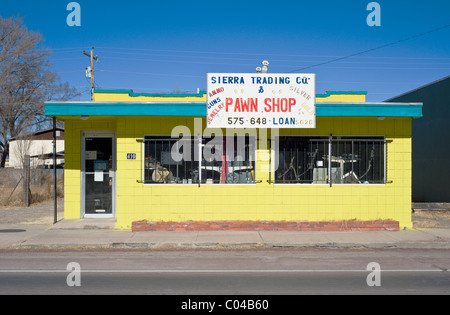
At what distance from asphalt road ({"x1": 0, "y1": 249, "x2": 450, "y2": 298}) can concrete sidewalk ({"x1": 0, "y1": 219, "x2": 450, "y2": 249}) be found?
0.46 meters

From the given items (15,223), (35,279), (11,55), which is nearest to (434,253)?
(35,279)

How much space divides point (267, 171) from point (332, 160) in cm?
196

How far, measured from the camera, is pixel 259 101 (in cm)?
1195

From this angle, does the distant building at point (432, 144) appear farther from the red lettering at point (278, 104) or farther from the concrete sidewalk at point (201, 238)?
the red lettering at point (278, 104)

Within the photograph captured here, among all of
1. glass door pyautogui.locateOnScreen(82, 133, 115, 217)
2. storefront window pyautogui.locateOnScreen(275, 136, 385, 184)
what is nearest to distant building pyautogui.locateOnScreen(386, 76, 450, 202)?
storefront window pyautogui.locateOnScreen(275, 136, 385, 184)

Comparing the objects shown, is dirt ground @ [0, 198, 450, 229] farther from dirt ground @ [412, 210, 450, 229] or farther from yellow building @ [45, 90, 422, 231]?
yellow building @ [45, 90, 422, 231]

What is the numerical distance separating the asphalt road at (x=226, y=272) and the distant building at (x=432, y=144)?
11656 mm

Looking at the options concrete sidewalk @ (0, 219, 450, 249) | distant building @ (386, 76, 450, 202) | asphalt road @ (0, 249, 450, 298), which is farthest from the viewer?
distant building @ (386, 76, 450, 202)

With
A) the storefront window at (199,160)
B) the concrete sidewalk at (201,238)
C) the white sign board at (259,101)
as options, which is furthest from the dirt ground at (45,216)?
the white sign board at (259,101)

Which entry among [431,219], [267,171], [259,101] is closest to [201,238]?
[267,171]

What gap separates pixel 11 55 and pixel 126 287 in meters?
33.6

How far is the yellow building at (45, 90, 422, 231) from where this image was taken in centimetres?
1203

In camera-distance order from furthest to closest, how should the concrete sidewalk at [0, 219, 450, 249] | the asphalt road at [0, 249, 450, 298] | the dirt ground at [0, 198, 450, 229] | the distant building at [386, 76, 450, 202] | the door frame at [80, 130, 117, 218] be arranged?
1. the distant building at [386, 76, 450, 202]
2. the dirt ground at [0, 198, 450, 229]
3. the door frame at [80, 130, 117, 218]
4. the concrete sidewalk at [0, 219, 450, 249]
5. the asphalt road at [0, 249, 450, 298]

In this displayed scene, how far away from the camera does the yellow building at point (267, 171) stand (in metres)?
12.0
